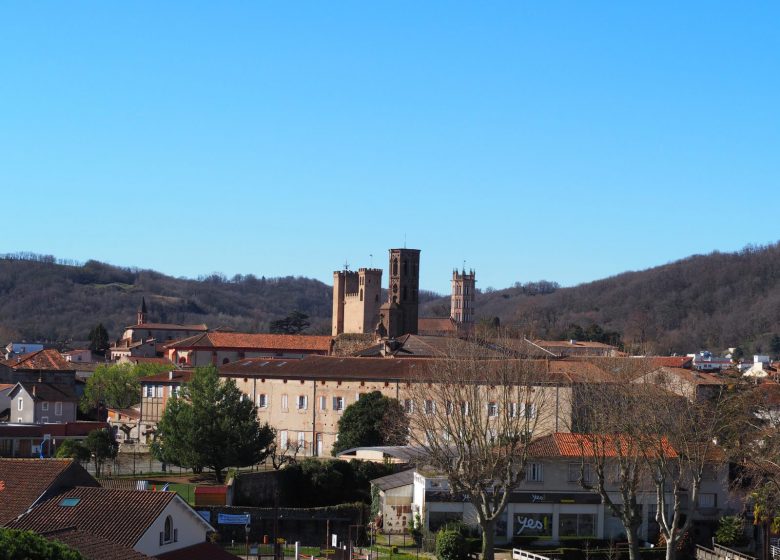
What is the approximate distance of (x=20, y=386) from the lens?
217 ft

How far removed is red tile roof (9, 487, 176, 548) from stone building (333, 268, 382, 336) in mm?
101699

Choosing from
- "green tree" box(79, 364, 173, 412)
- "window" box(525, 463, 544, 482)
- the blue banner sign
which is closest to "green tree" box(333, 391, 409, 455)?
"window" box(525, 463, 544, 482)

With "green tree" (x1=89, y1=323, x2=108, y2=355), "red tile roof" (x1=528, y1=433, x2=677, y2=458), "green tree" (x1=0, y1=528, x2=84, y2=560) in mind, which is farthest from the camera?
"green tree" (x1=89, y1=323, x2=108, y2=355)

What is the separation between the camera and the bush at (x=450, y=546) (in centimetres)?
3762

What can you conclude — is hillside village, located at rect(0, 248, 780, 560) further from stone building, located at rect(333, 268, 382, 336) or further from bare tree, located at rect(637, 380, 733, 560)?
stone building, located at rect(333, 268, 382, 336)

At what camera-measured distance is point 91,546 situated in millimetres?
22375

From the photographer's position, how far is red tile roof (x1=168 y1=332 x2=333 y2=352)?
102688 mm

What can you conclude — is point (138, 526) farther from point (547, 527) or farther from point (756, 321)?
point (756, 321)


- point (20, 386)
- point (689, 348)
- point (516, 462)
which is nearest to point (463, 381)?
point (516, 462)

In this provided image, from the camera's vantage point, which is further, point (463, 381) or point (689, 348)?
point (689, 348)

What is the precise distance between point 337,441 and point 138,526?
3090 cm

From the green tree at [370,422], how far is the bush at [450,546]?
16.0m

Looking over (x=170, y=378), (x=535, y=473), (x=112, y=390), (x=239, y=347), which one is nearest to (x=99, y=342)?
(x=239, y=347)

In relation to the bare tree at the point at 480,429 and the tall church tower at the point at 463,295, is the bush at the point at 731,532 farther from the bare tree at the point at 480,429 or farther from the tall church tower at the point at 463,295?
the tall church tower at the point at 463,295
